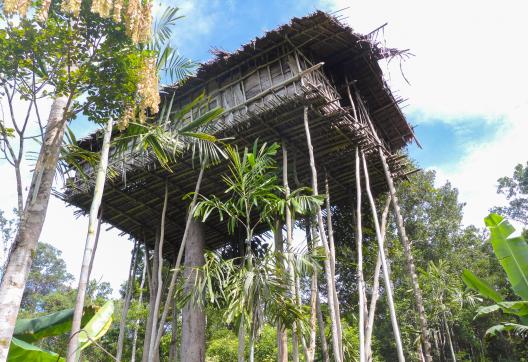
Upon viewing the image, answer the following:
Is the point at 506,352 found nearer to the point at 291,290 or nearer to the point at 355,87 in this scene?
the point at 355,87

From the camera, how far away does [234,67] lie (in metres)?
9.85

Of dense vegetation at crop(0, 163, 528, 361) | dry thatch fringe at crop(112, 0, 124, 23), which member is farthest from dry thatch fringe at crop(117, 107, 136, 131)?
dense vegetation at crop(0, 163, 528, 361)

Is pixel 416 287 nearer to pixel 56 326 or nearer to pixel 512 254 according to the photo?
pixel 512 254

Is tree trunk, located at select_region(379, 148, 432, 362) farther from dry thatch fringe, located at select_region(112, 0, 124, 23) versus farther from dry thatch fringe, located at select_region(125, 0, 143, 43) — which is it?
dry thatch fringe, located at select_region(112, 0, 124, 23)

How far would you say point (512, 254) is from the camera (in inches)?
297

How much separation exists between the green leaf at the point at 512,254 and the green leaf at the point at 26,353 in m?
6.49

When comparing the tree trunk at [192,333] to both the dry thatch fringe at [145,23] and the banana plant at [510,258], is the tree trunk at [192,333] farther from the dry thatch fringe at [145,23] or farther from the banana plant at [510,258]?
the dry thatch fringe at [145,23]

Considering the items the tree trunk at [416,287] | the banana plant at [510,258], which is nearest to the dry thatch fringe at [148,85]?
the tree trunk at [416,287]

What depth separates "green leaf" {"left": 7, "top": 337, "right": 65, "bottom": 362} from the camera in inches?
170

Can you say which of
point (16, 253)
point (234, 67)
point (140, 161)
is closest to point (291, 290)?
point (16, 253)

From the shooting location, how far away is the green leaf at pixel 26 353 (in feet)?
14.1

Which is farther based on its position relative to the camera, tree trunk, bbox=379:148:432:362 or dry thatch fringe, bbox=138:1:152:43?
tree trunk, bbox=379:148:432:362

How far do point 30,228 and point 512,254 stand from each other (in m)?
6.99

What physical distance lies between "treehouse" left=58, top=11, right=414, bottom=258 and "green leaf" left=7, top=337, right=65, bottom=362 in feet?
13.1
